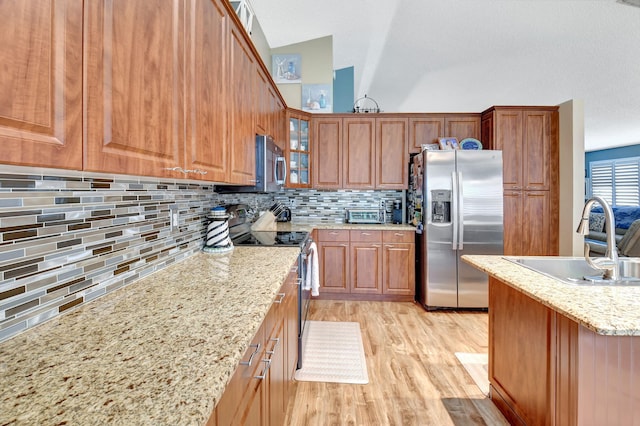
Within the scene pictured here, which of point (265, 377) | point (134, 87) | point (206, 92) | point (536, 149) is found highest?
point (536, 149)

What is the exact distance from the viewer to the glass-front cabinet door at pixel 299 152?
3748 millimetres

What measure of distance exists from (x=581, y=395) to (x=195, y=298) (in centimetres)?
145

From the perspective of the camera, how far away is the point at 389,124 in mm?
3861

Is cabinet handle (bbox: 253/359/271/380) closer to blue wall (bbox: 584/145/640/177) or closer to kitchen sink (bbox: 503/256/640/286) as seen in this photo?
kitchen sink (bbox: 503/256/640/286)

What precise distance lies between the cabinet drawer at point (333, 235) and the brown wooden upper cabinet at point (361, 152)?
642mm

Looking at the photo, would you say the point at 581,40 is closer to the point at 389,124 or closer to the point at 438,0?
the point at 438,0

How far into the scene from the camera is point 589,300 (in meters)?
1.08

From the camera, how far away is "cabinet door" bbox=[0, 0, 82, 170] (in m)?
0.50

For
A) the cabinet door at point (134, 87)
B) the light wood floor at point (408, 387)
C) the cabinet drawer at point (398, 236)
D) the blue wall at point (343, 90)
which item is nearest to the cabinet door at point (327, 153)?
the blue wall at point (343, 90)

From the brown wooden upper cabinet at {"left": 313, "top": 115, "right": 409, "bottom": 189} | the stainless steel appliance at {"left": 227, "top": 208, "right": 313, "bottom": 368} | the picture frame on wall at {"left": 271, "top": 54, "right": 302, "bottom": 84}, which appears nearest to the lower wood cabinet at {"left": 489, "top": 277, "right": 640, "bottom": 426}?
the stainless steel appliance at {"left": 227, "top": 208, "right": 313, "bottom": 368}

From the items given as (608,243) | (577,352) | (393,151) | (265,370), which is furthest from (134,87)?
(393,151)

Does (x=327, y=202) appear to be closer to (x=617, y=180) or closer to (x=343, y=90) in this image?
(x=343, y=90)

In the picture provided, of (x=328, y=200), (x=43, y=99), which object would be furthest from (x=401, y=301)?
(x=43, y=99)

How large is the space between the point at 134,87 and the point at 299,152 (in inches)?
119
